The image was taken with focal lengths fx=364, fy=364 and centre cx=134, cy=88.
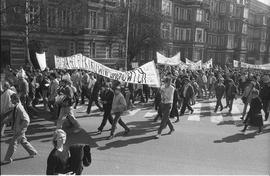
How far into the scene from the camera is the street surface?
783 centimetres

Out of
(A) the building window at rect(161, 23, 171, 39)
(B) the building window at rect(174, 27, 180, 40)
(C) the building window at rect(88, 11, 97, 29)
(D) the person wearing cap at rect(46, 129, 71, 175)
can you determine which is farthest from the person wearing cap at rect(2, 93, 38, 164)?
(B) the building window at rect(174, 27, 180, 40)

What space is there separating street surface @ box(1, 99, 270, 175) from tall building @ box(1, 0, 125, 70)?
16690 mm

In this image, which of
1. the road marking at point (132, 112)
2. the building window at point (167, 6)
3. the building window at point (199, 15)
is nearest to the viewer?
the road marking at point (132, 112)

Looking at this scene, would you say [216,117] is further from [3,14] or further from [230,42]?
[230,42]

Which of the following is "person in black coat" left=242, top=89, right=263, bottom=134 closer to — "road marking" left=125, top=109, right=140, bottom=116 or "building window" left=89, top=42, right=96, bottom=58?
"road marking" left=125, top=109, right=140, bottom=116

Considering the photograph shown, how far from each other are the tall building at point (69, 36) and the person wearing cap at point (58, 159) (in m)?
21.8

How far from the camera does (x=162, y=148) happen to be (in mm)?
9445

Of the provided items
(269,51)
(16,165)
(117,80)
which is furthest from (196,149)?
(269,51)

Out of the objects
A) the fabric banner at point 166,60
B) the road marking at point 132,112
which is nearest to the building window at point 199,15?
the fabric banner at point 166,60

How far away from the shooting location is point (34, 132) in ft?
34.9

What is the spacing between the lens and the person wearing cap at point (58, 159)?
17.2 ft

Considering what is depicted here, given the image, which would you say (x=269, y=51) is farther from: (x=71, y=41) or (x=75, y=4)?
(x=75, y=4)

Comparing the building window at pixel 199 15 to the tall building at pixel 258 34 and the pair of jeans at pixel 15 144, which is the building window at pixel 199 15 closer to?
the tall building at pixel 258 34

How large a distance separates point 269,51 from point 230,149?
270 feet
